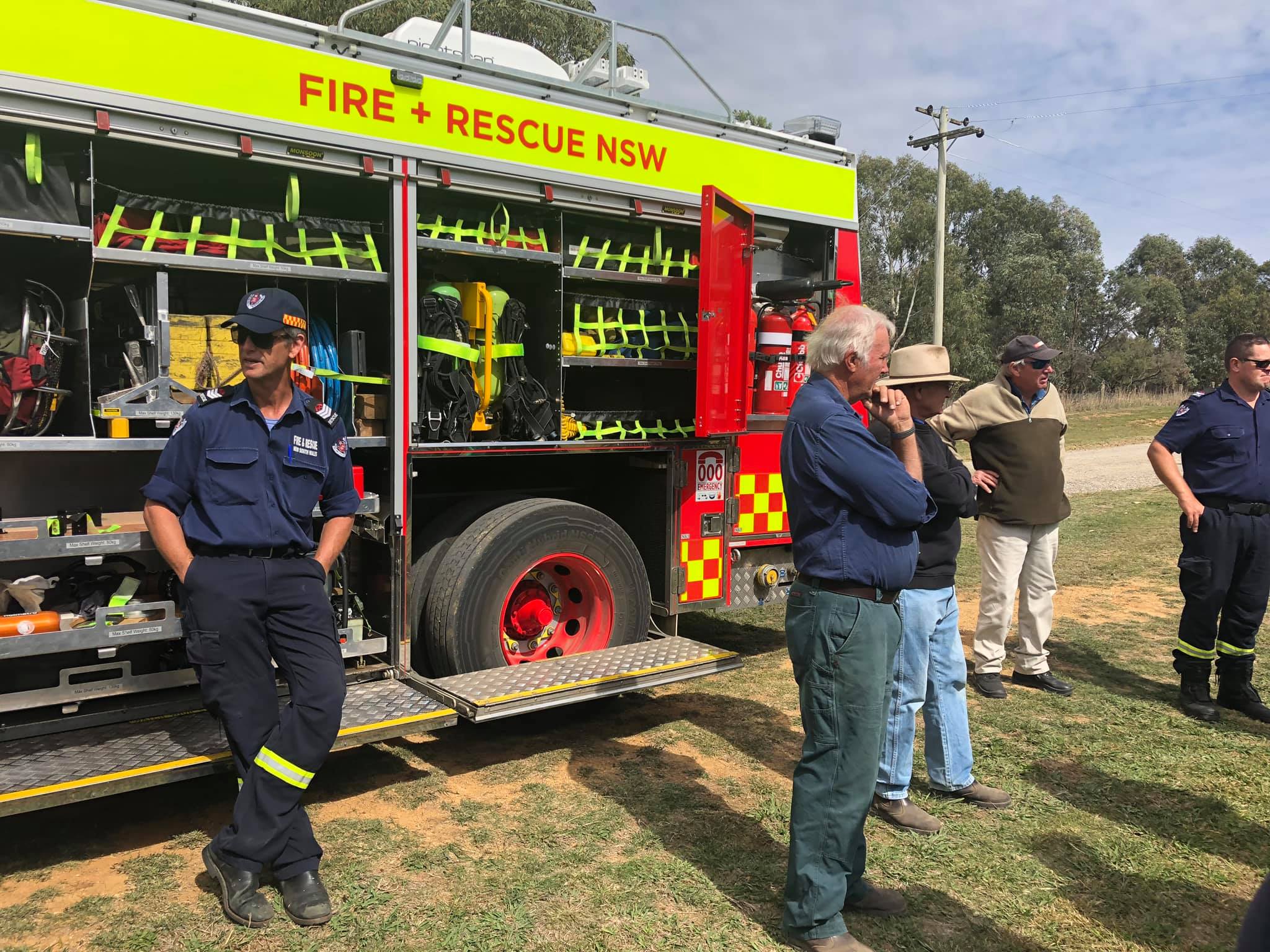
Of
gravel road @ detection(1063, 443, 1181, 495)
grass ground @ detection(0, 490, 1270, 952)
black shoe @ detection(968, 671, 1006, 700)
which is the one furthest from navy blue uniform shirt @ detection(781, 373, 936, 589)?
gravel road @ detection(1063, 443, 1181, 495)

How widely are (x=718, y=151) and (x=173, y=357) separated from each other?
309 centimetres

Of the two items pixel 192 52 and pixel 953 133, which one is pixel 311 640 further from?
pixel 953 133

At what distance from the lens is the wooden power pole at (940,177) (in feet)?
79.8

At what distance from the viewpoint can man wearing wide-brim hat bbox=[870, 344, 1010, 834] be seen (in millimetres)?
3785

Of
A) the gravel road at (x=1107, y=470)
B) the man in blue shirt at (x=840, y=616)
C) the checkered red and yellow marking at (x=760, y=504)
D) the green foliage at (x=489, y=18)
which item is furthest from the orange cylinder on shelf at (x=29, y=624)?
the green foliage at (x=489, y=18)

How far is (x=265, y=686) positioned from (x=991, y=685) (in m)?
4.09

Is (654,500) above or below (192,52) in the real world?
below

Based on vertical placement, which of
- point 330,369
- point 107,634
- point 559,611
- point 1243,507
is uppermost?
point 330,369

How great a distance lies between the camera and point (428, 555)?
4.75 m

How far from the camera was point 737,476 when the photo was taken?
562cm

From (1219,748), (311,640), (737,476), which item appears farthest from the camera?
(737,476)

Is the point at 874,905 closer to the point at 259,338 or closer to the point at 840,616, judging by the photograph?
the point at 840,616

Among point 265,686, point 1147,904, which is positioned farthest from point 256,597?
point 1147,904

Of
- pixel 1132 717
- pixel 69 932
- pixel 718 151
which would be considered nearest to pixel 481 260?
pixel 718 151
